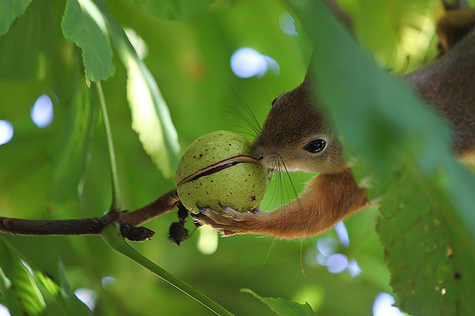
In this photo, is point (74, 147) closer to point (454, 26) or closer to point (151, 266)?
point (151, 266)

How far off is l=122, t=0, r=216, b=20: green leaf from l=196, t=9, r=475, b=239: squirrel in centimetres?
40

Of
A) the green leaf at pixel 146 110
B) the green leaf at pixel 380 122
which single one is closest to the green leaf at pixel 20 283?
the green leaf at pixel 146 110

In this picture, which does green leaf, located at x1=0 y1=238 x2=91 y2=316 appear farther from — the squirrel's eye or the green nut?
the squirrel's eye

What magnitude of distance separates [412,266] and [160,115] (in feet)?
2.47

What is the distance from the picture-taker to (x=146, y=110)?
3.59 feet

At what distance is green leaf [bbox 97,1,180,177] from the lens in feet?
3.30

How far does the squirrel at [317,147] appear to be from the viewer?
124 centimetres

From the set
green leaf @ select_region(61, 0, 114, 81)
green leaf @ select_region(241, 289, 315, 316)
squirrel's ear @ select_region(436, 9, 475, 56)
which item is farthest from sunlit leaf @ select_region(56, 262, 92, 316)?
squirrel's ear @ select_region(436, 9, 475, 56)

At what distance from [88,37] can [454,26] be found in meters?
1.86

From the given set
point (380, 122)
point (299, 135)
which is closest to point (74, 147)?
point (299, 135)

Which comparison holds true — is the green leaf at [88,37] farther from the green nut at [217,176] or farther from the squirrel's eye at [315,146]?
the squirrel's eye at [315,146]

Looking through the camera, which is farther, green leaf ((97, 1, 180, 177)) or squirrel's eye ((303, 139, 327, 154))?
squirrel's eye ((303, 139, 327, 154))

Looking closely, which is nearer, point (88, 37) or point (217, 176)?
point (88, 37)

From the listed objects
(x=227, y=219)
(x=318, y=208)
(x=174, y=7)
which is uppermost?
(x=174, y=7)
